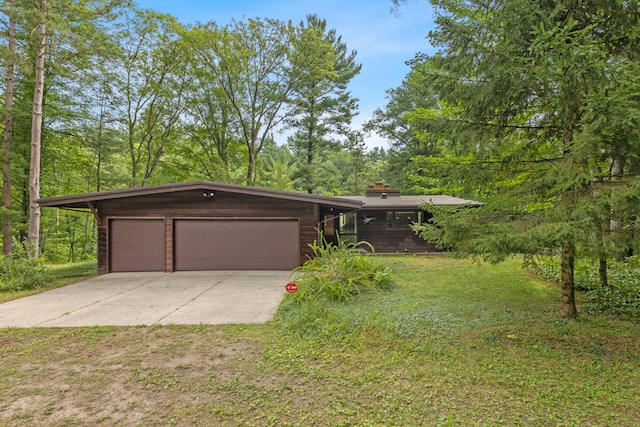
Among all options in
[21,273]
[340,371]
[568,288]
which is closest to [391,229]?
[568,288]

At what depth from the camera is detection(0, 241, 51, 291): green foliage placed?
6543 millimetres

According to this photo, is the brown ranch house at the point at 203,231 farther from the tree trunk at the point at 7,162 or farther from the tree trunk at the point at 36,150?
the tree trunk at the point at 7,162

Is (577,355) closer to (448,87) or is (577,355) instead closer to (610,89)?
(610,89)

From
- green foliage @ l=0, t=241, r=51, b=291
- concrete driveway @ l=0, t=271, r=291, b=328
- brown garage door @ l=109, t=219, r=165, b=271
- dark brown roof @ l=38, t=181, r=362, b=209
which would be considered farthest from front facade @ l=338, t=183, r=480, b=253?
green foliage @ l=0, t=241, r=51, b=291

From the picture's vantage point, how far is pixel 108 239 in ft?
28.1

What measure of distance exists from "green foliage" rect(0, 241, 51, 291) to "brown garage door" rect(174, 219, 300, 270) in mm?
3459

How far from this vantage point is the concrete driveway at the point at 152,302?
4.48m

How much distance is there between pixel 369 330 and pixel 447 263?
644 centimetres

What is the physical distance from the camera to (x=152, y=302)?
545 centimetres

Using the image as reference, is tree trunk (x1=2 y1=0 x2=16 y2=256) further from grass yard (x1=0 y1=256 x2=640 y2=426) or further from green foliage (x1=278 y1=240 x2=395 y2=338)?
green foliage (x1=278 y1=240 x2=395 y2=338)

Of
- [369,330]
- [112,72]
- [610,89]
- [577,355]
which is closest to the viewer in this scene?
[610,89]

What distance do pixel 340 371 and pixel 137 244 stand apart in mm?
8049

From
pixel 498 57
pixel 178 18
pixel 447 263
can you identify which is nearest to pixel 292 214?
pixel 447 263

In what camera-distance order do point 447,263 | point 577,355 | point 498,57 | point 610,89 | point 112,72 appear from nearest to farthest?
point 610,89, point 577,355, point 498,57, point 447,263, point 112,72
